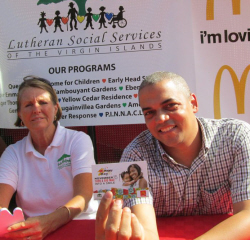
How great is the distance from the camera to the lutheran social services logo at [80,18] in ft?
9.00

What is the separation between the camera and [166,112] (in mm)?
1653

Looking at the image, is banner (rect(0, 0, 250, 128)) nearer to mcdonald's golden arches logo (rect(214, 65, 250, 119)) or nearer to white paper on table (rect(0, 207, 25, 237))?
mcdonald's golden arches logo (rect(214, 65, 250, 119))

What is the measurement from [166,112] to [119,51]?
4.08ft

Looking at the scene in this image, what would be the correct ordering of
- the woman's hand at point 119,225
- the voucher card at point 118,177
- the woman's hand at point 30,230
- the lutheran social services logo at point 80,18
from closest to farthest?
the woman's hand at point 119,225 → the voucher card at point 118,177 → the woman's hand at point 30,230 → the lutheran social services logo at point 80,18

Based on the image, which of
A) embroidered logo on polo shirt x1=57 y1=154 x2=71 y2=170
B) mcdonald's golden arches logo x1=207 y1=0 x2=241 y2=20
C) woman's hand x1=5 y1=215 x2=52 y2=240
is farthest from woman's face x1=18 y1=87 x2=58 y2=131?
mcdonald's golden arches logo x1=207 y1=0 x2=241 y2=20

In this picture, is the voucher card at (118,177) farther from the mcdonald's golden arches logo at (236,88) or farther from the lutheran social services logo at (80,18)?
the lutheran social services logo at (80,18)

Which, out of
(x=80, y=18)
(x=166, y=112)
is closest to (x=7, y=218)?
(x=166, y=112)

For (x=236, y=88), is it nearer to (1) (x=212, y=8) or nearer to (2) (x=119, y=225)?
(1) (x=212, y=8)

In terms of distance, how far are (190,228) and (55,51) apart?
6.27 ft

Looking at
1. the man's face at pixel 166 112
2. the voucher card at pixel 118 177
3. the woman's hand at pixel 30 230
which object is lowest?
the woman's hand at pixel 30 230

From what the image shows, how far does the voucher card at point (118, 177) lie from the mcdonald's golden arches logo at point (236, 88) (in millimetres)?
1438

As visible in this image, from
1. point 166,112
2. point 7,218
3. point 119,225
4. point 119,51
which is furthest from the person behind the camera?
point 119,51

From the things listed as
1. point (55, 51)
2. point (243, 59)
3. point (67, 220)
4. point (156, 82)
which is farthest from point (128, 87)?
point (67, 220)

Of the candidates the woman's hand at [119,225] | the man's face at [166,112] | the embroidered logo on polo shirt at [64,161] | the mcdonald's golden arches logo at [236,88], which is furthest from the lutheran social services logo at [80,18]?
the woman's hand at [119,225]
